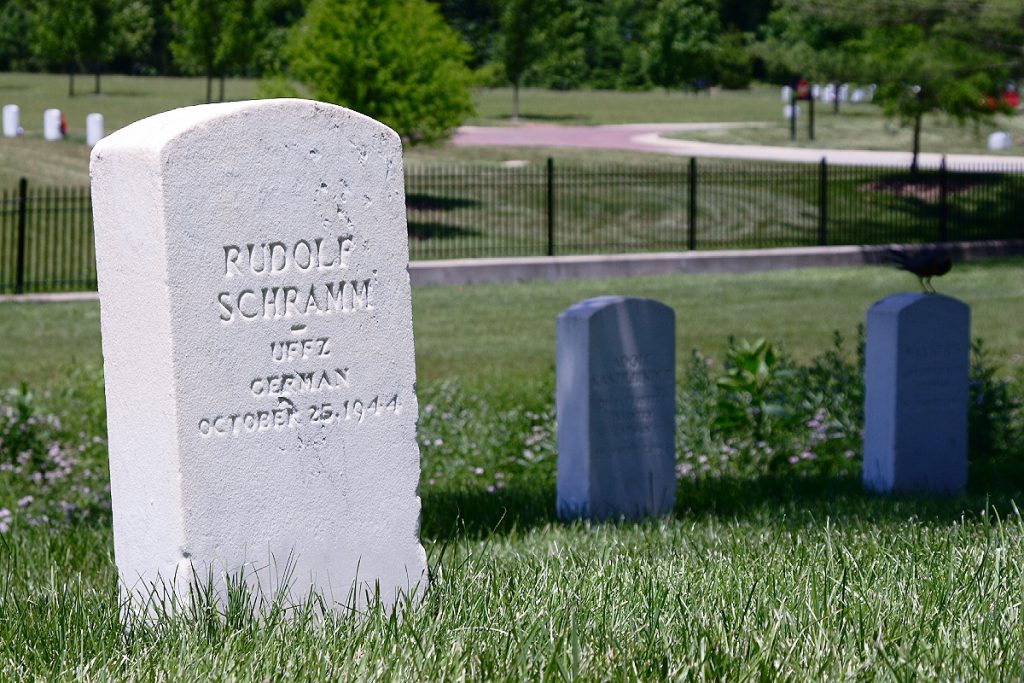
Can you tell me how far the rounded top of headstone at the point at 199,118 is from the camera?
3834mm

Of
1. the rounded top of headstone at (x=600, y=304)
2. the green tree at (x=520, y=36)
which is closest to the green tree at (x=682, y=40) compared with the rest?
the green tree at (x=520, y=36)

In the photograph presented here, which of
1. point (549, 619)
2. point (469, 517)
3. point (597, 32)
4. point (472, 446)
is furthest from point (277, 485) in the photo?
point (597, 32)

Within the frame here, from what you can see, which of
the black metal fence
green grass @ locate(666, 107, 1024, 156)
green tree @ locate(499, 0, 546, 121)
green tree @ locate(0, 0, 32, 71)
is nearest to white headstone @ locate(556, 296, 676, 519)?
the black metal fence

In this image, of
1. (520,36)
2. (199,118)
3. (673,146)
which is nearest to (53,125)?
(673,146)

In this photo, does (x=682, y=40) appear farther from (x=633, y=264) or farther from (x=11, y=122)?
(x=633, y=264)

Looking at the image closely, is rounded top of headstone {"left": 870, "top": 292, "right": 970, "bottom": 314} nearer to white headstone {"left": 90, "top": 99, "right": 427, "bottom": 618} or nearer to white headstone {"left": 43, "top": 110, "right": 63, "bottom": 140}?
white headstone {"left": 90, "top": 99, "right": 427, "bottom": 618}

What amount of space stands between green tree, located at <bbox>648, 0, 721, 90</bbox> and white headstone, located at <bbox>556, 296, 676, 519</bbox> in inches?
2248

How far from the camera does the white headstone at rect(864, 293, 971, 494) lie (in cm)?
800

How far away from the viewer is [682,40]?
6500cm

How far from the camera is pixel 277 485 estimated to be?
4082 mm

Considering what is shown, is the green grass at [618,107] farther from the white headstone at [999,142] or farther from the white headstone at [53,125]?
the white headstone at [53,125]

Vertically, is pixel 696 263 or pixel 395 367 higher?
pixel 395 367

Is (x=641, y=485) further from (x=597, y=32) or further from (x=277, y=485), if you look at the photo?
(x=597, y=32)

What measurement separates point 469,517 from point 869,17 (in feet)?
49.3
